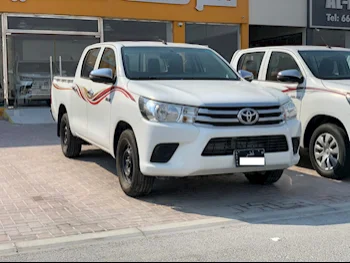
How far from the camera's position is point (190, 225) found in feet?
16.6

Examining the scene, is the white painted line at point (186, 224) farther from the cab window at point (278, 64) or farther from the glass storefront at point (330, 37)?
the glass storefront at point (330, 37)

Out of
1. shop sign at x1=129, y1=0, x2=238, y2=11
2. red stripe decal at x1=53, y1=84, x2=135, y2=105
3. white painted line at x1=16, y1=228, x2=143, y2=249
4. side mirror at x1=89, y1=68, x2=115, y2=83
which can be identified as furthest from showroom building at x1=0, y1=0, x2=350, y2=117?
white painted line at x1=16, y1=228, x2=143, y2=249

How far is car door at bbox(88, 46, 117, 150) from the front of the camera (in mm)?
6582

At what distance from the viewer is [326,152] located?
7137 millimetres

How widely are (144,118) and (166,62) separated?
4.79ft

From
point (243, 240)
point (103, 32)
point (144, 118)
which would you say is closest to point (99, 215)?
point (144, 118)

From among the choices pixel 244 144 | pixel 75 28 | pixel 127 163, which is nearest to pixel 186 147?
pixel 244 144

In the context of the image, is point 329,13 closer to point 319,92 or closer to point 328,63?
point 328,63

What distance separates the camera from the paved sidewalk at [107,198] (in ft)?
17.0

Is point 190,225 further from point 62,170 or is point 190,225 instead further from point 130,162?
point 62,170

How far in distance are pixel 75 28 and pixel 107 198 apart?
10854 mm

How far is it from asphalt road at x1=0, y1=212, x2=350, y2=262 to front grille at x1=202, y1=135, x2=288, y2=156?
0.86m

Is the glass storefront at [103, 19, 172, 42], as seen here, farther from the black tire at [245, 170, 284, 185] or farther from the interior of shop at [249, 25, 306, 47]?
the black tire at [245, 170, 284, 185]

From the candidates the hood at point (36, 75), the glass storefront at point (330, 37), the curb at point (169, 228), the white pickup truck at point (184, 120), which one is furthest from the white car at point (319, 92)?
the glass storefront at point (330, 37)
